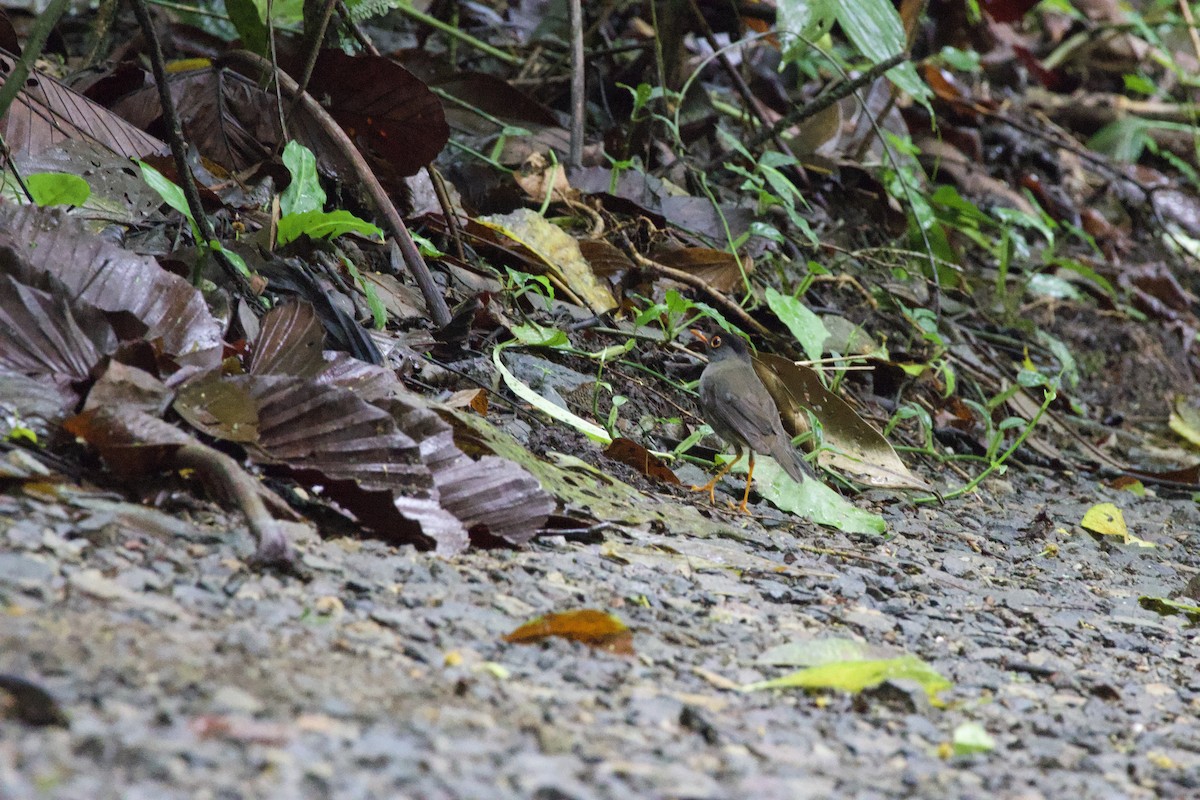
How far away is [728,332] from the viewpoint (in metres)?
3.89

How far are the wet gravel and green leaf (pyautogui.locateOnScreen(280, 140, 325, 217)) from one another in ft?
4.15

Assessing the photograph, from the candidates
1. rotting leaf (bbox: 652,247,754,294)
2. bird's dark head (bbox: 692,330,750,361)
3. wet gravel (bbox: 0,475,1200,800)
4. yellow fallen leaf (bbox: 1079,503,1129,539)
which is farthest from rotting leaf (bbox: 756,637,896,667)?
rotting leaf (bbox: 652,247,754,294)

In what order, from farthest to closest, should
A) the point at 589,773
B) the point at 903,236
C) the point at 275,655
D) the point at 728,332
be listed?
the point at 903,236
the point at 728,332
the point at 275,655
the point at 589,773

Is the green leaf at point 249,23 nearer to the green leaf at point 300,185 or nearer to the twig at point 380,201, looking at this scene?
the twig at point 380,201

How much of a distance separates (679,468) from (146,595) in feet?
6.62

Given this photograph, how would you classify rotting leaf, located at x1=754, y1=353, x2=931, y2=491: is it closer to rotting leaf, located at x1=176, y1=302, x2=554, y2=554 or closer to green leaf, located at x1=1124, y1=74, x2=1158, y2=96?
rotting leaf, located at x1=176, y1=302, x2=554, y2=554

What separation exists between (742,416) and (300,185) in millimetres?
1310

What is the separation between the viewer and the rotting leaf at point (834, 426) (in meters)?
3.75

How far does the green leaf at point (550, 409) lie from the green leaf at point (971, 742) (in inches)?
Answer: 61.1

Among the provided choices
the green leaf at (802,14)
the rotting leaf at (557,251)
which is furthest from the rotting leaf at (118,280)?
the green leaf at (802,14)

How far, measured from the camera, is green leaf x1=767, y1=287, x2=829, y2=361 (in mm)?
3990

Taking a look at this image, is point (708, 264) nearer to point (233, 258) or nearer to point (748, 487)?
point (748, 487)

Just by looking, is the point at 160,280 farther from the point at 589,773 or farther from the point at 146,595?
the point at 589,773

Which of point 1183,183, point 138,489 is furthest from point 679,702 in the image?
point 1183,183
